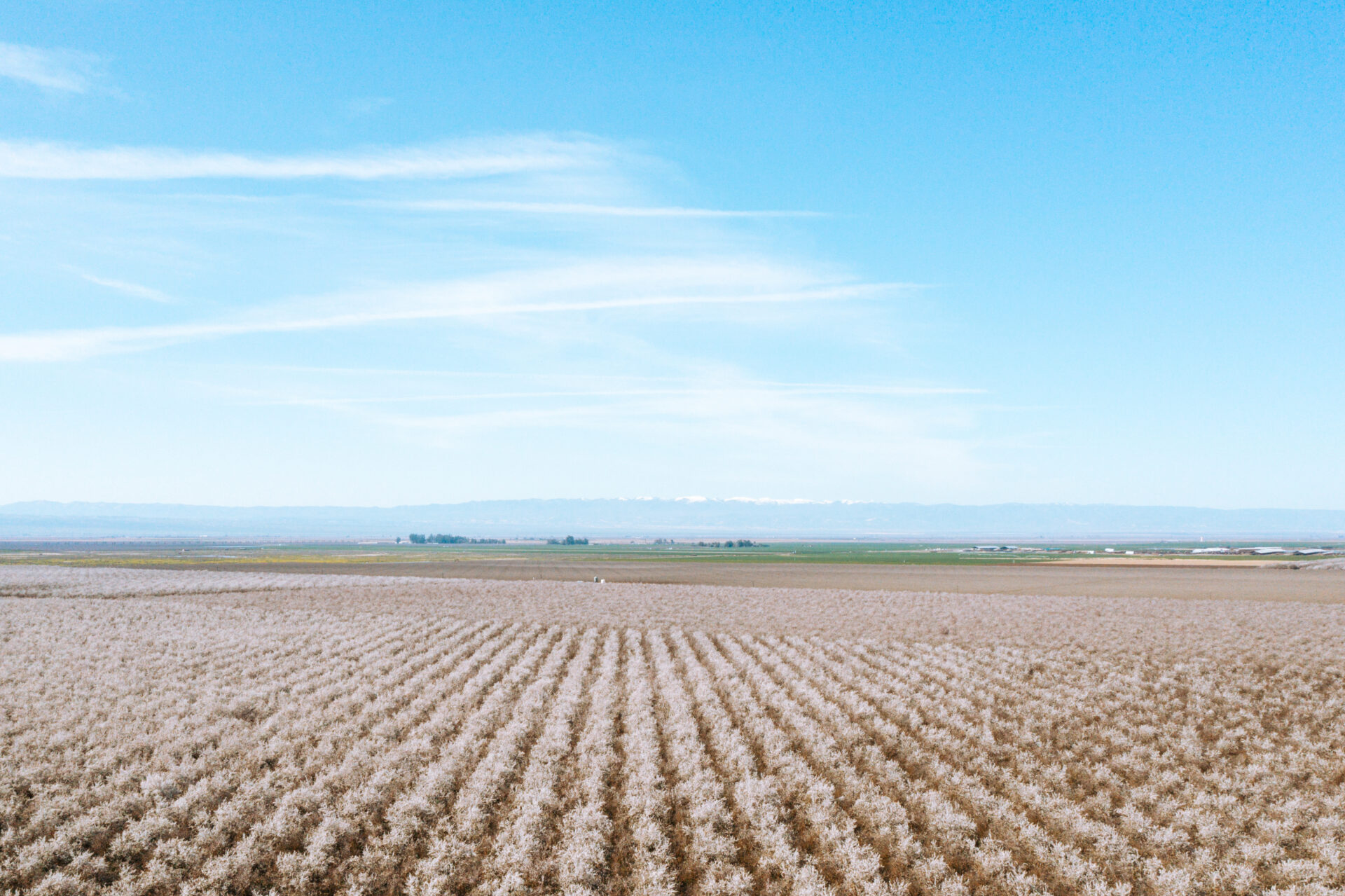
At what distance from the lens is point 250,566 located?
276 feet

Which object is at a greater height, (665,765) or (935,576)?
(665,765)

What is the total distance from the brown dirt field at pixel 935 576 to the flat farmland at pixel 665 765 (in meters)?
30.1

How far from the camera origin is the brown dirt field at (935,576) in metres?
55.4

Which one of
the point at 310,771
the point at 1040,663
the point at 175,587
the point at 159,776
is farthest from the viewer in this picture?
the point at 175,587

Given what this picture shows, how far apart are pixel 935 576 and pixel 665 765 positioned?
6633 cm

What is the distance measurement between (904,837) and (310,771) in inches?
396

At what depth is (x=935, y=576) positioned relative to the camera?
73.2 meters

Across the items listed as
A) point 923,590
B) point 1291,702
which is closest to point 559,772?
point 1291,702

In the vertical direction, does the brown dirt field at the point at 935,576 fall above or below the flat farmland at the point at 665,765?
below

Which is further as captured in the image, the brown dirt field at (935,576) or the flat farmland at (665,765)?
the brown dirt field at (935,576)

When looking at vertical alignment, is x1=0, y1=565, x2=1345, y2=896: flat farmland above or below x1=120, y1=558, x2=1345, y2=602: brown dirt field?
above

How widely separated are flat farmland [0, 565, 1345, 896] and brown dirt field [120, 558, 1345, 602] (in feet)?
Answer: 98.7

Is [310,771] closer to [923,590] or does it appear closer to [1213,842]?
[1213,842]

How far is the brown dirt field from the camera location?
5544 cm
